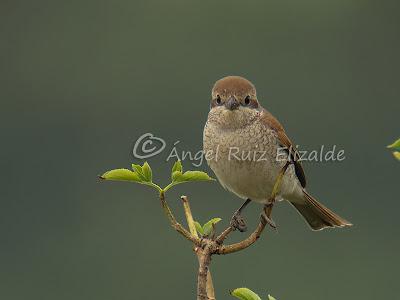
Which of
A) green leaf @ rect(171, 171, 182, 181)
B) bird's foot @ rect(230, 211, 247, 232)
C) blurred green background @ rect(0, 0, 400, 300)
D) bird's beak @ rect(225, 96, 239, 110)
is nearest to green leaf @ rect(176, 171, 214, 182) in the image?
green leaf @ rect(171, 171, 182, 181)

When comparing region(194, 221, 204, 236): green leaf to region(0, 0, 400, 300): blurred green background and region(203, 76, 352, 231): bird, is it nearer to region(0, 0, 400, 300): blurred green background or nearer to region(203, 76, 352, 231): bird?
region(203, 76, 352, 231): bird

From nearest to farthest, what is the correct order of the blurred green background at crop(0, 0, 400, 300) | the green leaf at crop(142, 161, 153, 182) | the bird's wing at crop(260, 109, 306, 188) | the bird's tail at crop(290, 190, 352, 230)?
the green leaf at crop(142, 161, 153, 182), the bird's wing at crop(260, 109, 306, 188), the bird's tail at crop(290, 190, 352, 230), the blurred green background at crop(0, 0, 400, 300)

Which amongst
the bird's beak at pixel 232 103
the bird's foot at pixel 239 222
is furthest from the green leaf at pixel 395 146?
the bird's beak at pixel 232 103

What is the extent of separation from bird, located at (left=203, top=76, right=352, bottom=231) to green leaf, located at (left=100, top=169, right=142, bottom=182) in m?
1.44

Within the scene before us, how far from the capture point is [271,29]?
2919 cm

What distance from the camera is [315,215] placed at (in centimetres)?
480

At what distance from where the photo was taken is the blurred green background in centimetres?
1758

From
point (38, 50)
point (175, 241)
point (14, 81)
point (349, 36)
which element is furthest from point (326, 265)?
point (38, 50)

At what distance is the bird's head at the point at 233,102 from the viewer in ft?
13.6

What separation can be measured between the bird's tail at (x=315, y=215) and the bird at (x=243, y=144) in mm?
414

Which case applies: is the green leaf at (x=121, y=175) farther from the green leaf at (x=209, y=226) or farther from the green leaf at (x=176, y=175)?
the green leaf at (x=209, y=226)

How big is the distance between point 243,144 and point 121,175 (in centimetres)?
159

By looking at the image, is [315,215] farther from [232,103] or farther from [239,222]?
[239,222]

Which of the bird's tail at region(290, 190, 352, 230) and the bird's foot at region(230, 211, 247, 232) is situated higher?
the bird's tail at region(290, 190, 352, 230)
